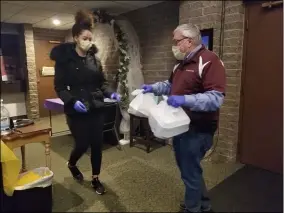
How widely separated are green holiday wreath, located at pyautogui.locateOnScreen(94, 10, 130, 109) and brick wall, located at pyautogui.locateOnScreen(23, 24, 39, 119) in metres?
0.19

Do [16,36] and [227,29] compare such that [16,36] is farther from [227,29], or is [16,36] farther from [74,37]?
[227,29]

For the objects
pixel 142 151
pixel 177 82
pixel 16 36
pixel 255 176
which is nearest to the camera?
pixel 16 36

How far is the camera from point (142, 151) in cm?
92

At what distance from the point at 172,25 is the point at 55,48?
0.39 metres

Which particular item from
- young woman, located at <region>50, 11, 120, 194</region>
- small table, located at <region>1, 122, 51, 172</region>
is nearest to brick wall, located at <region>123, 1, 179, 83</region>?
young woman, located at <region>50, 11, 120, 194</region>

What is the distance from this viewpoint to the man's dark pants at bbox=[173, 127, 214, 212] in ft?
2.47

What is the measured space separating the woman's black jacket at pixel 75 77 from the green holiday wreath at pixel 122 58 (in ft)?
0.28

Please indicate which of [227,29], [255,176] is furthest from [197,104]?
[255,176]

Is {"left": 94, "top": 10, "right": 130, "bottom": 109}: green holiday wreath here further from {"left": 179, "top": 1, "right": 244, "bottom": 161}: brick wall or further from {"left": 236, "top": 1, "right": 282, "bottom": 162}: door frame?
{"left": 236, "top": 1, "right": 282, "bottom": 162}: door frame

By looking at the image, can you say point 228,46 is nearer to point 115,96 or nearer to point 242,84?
point 242,84

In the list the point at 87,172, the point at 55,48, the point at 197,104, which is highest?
the point at 55,48

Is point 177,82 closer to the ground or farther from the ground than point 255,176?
farther from the ground

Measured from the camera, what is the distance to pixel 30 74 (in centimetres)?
57

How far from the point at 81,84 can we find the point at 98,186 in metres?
0.40
